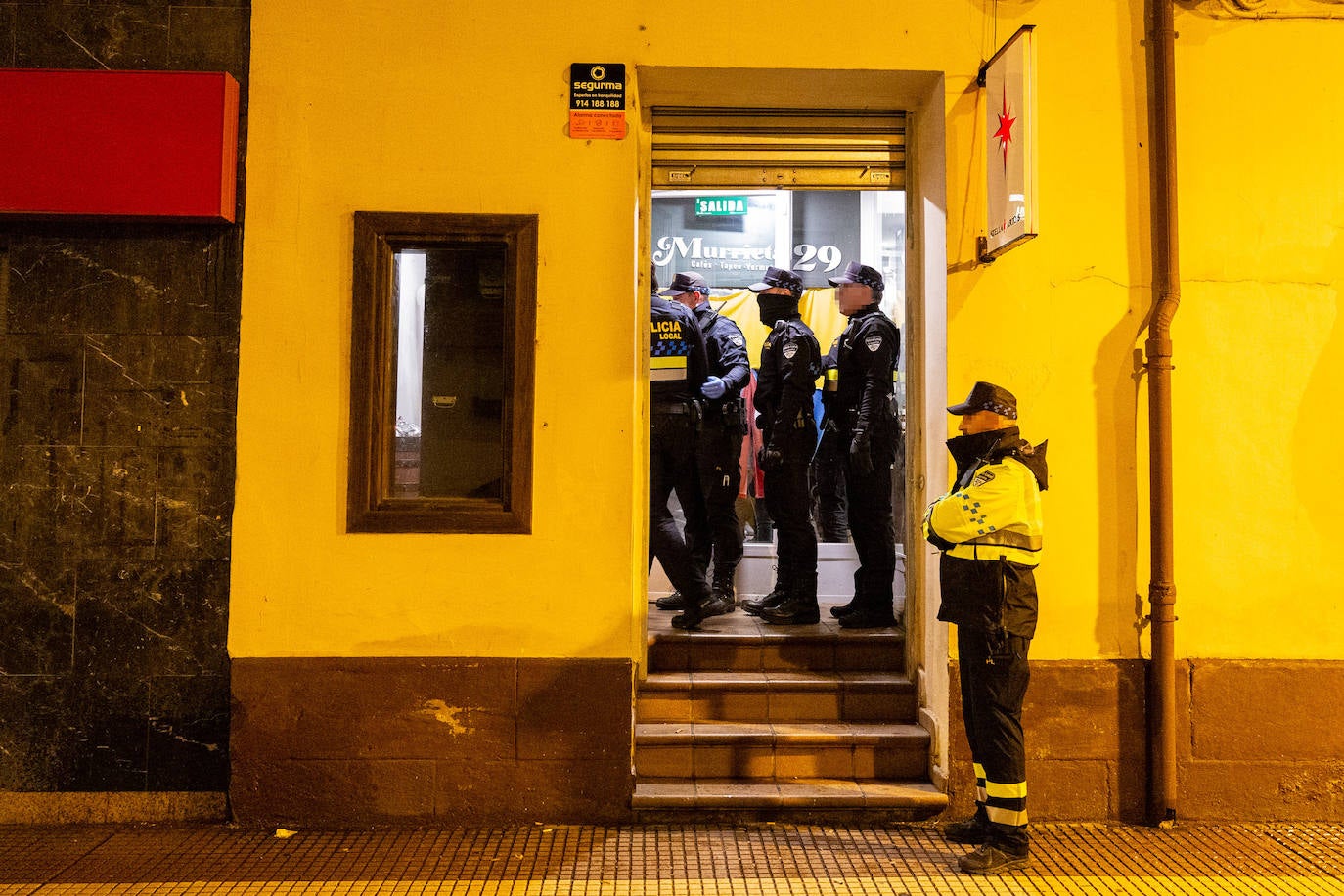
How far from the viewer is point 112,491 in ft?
14.8

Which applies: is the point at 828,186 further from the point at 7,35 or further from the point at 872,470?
the point at 7,35

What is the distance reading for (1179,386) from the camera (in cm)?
464

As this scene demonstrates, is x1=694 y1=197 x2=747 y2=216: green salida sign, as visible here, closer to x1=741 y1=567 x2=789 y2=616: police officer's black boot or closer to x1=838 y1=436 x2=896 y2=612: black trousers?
x1=838 y1=436 x2=896 y2=612: black trousers

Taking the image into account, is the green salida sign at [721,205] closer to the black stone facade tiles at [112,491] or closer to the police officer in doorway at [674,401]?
the police officer in doorway at [674,401]

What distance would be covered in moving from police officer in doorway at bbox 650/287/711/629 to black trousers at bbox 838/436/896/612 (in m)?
1.02

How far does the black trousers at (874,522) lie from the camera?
5.78 meters

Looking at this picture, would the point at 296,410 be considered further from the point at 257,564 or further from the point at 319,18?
the point at 319,18

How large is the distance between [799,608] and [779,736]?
3.79ft

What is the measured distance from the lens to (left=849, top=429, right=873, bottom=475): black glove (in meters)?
5.73

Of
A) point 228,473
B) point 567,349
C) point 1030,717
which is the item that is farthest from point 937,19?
point 228,473

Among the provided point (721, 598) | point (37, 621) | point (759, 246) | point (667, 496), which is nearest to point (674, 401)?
point (667, 496)

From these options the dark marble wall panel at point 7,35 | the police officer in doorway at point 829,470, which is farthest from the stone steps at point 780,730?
the dark marble wall panel at point 7,35

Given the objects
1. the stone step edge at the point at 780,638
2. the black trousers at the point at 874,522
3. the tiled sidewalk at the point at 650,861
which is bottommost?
the tiled sidewalk at the point at 650,861

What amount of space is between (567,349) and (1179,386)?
10.2 ft
